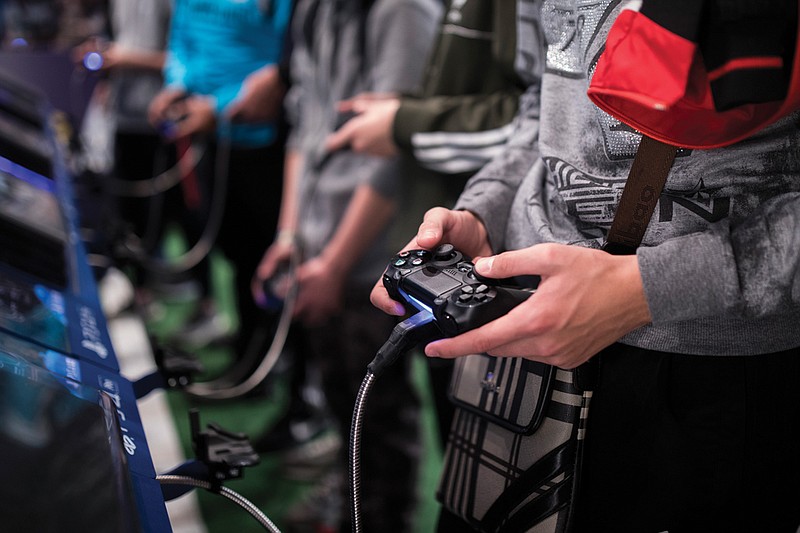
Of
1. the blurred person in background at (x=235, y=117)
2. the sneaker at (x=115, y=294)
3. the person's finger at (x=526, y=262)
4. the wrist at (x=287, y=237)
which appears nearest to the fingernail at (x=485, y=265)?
the person's finger at (x=526, y=262)

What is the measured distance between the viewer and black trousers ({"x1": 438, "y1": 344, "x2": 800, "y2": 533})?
2.37 ft

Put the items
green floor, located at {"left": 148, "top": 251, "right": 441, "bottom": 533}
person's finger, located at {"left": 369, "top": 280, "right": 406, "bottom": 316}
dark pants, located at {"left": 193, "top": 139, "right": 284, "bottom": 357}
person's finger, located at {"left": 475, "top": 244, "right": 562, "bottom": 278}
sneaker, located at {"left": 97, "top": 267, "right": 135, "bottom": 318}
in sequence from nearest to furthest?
person's finger, located at {"left": 475, "top": 244, "right": 562, "bottom": 278} < person's finger, located at {"left": 369, "top": 280, "right": 406, "bottom": 316} < green floor, located at {"left": 148, "top": 251, "right": 441, "bottom": 533} < dark pants, located at {"left": 193, "top": 139, "right": 284, "bottom": 357} < sneaker, located at {"left": 97, "top": 267, "right": 135, "bottom": 318}

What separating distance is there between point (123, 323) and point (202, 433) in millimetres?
2415

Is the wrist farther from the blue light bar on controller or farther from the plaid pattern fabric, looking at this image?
the blue light bar on controller

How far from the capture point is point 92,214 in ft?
5.76

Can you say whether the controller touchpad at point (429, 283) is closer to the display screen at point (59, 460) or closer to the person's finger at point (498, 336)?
the person's finger at point (498, 336)

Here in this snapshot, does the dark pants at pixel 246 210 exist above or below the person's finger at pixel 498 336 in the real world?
below

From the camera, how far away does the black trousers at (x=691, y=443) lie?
723 mm

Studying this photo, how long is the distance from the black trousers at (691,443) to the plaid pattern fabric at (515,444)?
0.04 metres

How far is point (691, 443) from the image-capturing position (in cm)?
73

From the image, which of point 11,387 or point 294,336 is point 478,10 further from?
point 294,336

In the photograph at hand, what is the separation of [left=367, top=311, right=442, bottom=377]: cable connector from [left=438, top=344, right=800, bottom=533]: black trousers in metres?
0.20

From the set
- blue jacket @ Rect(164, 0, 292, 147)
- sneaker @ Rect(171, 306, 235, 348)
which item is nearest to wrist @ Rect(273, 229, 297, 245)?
blue jacket @ Rect(164, 0, 292, 147)

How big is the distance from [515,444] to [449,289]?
21 cm
